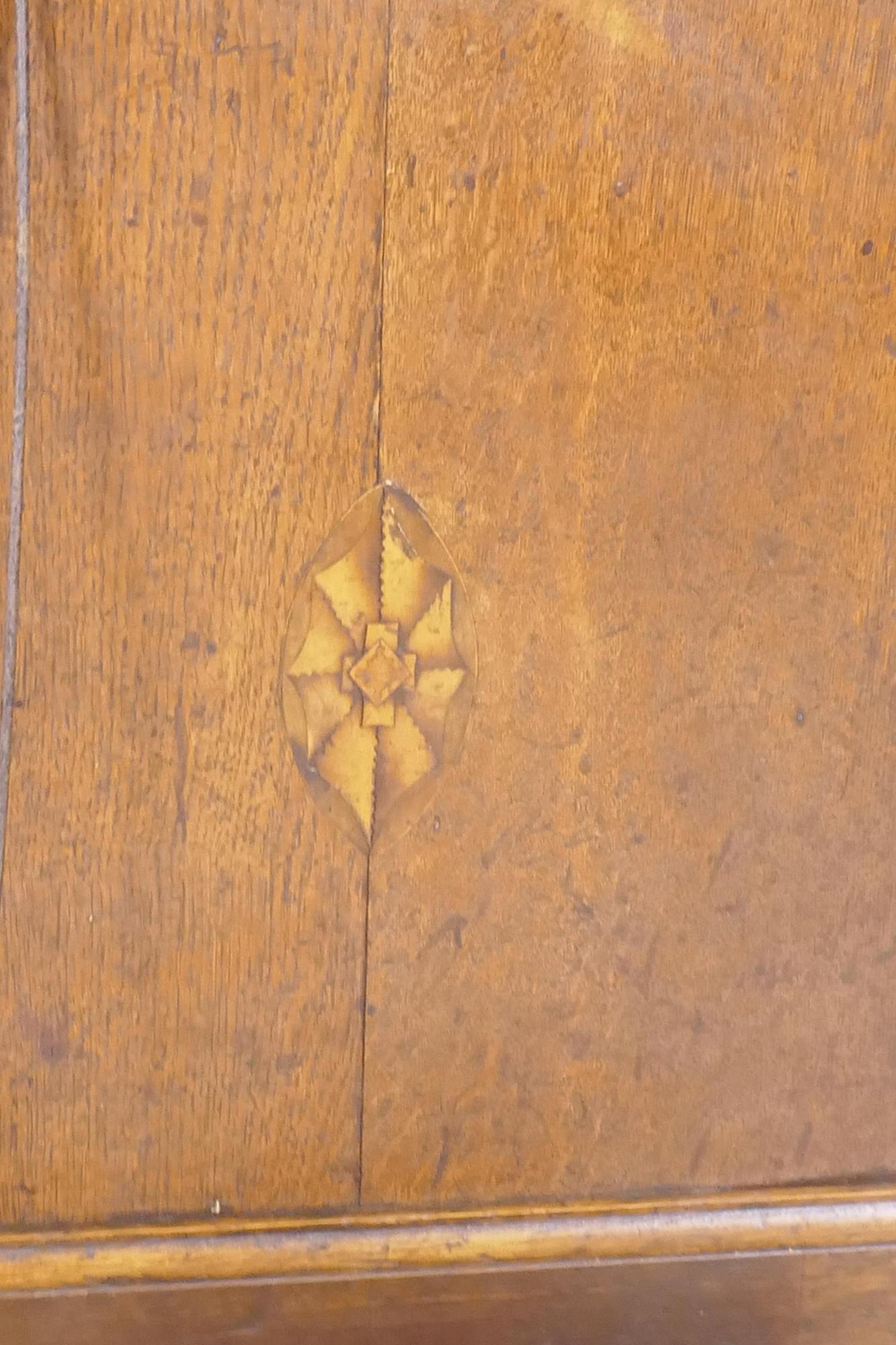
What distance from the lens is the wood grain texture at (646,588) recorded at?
0.79 meters

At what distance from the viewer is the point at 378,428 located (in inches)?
31.5

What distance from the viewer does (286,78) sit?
75 cm

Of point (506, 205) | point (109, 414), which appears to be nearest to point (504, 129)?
point (506, 205)

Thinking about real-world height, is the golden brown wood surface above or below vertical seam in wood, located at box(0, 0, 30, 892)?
below

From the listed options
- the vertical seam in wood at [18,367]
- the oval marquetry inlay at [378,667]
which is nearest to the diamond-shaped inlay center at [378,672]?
the oval marquetry inlay at [378,667]

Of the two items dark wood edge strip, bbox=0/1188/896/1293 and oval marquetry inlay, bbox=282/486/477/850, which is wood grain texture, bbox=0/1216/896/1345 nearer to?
dark wood edge strip, bbox=0/1188/896/1293

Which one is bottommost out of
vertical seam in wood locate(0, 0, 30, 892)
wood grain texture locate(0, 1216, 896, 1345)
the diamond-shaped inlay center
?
wood grain texture locate(0, 1216, 896, 1345)

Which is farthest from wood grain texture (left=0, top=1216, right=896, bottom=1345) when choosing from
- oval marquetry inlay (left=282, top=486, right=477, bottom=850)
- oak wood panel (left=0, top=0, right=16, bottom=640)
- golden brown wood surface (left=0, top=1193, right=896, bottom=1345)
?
oak wood panel (left=0, top=0, right=16, bottom=640)

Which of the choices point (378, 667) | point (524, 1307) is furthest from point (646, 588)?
point (524, 1307)

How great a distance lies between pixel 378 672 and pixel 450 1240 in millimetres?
421

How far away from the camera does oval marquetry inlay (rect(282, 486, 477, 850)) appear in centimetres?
81

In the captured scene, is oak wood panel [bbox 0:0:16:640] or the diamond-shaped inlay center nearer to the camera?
oak wood panel [bbox 0:0:16:640]

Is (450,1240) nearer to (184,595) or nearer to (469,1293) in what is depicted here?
(469,1293)

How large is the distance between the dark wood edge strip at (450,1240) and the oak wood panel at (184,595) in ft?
0.07
